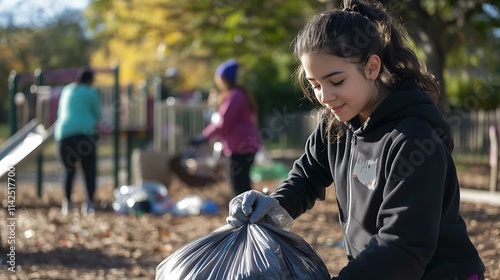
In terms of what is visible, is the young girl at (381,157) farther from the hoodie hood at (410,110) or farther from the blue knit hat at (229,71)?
the blue knit hat at (229,71)

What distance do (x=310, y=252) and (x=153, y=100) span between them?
11.7 meters

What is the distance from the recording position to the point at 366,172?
2.29 m

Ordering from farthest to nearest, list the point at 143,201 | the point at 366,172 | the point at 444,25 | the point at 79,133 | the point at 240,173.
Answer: the point at 444,25 < the point at 79,133 < the point at 143,201 < the point at 240,173 < the point at 366,172

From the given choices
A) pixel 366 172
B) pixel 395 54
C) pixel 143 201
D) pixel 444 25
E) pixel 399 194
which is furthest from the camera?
pixel 444 25

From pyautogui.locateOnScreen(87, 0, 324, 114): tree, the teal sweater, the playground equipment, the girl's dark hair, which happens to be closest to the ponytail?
the girl's dark hair

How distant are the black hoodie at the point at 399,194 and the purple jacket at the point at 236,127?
16.9 ft

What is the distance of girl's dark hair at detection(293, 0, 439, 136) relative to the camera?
2.22 m

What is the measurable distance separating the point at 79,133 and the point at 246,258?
23.0 feet

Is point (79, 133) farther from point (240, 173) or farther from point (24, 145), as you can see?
point (240, 173)

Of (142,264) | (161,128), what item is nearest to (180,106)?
(161,128)

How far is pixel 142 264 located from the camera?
5531mm

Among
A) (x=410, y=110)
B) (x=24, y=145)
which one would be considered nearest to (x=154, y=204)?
(x=24, y=145)

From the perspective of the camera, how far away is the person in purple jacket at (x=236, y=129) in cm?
766

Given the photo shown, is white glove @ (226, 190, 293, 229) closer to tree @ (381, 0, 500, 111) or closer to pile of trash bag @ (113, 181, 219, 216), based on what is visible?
pile of trash bag @ (113, 181, 219, 216)
